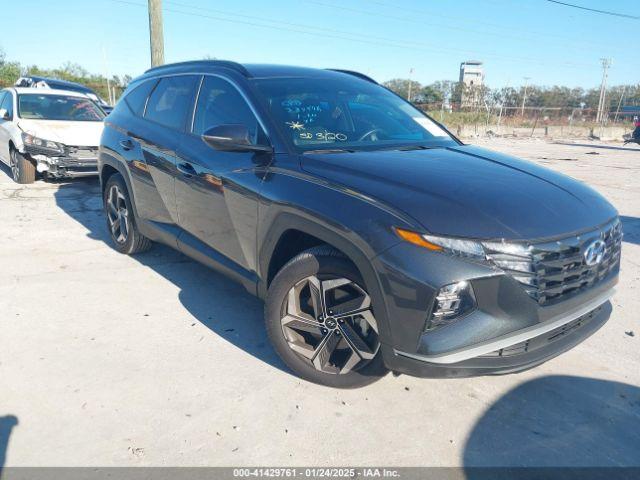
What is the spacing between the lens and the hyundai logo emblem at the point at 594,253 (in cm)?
232

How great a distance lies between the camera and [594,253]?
237cm

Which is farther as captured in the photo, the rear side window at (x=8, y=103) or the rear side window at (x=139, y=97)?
the rear side window at (x=8, y=103)

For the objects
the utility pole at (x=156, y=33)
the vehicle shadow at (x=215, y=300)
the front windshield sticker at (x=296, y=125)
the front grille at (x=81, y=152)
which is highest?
the utility pole at (x=156, y=33)

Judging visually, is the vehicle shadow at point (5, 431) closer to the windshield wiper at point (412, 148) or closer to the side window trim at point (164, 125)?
the side window trim at point (164, 125)

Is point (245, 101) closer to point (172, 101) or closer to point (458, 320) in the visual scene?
point (172, 101)

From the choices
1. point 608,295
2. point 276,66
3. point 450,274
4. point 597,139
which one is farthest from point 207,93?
point 597,139

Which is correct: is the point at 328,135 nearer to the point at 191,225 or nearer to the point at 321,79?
the point at 321,79

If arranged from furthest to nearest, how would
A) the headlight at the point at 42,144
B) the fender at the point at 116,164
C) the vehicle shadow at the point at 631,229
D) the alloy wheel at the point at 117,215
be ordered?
the headlight at the point at 42,144, the vehicle shadow at the point at 631,229, the alloy wheel at the point at 117,215, the fender at the point at 116,164

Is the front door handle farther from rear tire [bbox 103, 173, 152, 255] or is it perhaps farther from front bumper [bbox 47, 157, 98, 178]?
front bumper [bbox 47, 157, 98, 178]

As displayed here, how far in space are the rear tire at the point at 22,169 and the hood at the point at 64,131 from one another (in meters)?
0.48

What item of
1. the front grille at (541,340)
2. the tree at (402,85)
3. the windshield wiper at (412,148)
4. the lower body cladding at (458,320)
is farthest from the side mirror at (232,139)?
the tree at (402,85)

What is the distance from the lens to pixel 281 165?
276 cm

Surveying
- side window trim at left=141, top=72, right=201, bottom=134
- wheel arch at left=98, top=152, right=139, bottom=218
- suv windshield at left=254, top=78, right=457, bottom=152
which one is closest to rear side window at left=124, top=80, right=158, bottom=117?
side window trim at left=141, top=72, right=201, bottom=134

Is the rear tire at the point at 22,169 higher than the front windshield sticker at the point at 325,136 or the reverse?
the reverse
